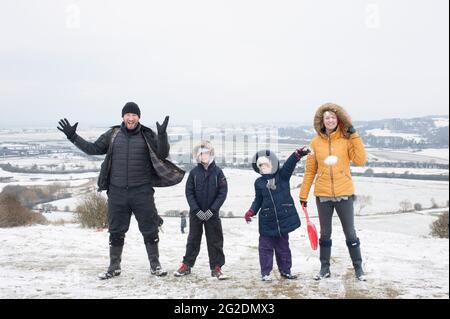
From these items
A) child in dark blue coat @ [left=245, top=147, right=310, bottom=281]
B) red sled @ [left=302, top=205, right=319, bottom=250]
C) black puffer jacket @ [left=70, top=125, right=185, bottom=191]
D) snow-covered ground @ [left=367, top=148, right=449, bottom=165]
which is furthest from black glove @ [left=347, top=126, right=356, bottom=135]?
snow-covered ground @ [left=367, top=148, right=449, bottom=165]

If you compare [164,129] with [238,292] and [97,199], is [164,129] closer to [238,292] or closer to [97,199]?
[238,292]

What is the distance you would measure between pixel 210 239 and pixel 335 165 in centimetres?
197

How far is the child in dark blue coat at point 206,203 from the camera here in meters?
5.23

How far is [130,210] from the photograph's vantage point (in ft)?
17.2

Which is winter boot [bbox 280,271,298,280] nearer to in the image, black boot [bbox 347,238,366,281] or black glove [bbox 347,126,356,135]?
black boot [bbox 347,238,366,281]

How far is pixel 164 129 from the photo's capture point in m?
5.00

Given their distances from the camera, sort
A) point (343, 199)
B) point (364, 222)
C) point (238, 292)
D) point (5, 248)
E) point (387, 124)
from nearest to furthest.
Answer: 1. point (238, 292)
2. point (343, 199)
3. point (5, 248)
4. point (364, 222)
5. point (387, 124)

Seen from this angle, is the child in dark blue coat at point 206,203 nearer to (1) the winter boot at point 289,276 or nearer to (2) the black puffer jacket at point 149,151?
(2) the black puffer jacket at point 149,151

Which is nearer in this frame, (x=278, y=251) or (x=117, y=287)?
(x=117, y=287)

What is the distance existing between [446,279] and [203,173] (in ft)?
11.9

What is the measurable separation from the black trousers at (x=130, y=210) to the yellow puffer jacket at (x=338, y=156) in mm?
2237

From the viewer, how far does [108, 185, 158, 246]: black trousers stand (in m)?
5.11

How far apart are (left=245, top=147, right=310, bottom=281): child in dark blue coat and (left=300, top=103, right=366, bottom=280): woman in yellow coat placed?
26 centimetres

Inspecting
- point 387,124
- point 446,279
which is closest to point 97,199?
point 446,279
